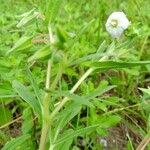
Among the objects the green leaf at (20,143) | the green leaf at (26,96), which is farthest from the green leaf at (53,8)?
the green leaf at (20,143)

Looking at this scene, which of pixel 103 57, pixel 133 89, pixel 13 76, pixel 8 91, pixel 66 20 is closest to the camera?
pixel 103 57

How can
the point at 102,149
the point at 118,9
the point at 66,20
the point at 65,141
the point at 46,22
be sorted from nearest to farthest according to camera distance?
the point at 46,22 → the point at 65,141 → the point at 102,149 → the point at 66,20 → the point at 118,9

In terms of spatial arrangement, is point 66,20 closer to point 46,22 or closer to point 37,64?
point 37,64

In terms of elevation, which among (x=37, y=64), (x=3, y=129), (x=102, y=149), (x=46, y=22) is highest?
(x=46, y=22)

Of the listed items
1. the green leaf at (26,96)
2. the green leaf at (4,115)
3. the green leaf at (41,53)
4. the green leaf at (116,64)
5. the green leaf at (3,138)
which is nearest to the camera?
the green leaf at (41,53)

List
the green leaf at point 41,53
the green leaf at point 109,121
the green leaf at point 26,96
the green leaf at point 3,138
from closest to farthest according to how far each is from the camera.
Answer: the green leaf at point 41,53
the green leaf at point 26,96
the green leaf at point 109,121
the green leaf at point 3,138

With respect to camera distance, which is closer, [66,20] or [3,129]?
[3,129]

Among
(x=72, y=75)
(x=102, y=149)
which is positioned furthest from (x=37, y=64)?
(x=102, y=149)

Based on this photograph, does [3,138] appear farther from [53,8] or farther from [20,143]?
[53,8]

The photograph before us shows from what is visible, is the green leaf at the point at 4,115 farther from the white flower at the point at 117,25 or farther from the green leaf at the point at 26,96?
the white flower at the point at 117,25
